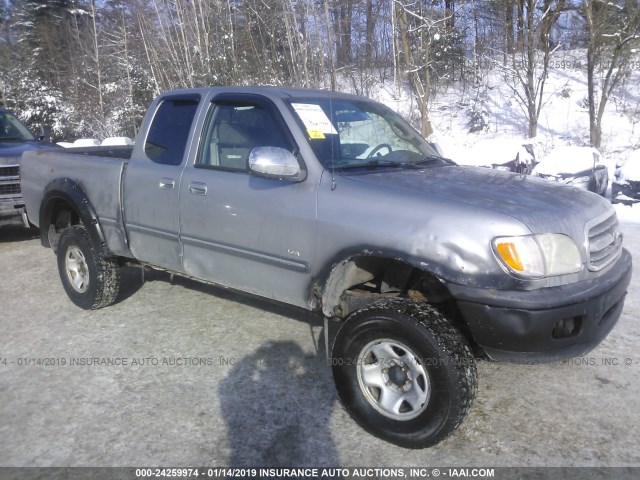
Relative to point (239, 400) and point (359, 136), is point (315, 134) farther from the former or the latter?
point (239, 400)

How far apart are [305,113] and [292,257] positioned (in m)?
0.98

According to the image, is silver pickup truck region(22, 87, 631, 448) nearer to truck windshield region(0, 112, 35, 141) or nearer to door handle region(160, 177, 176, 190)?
door handle region(160, 177, 176, 190)

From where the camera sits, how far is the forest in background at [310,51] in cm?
1319

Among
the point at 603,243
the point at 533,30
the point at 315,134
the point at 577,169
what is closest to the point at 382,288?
the point at 315,134

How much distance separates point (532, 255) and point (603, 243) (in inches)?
27.8

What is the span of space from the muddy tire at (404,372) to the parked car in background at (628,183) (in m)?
7.21

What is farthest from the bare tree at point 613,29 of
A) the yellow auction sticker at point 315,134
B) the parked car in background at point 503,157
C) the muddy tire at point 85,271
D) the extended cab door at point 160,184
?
the muddy tire at point 85,271

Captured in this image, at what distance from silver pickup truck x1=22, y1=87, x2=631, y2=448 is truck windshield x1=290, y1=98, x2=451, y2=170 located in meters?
0.01

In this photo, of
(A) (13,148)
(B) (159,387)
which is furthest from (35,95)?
(B) (159,387)

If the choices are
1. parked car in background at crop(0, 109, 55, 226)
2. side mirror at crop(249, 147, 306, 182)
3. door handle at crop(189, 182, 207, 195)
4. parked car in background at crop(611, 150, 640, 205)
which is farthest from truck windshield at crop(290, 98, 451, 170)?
parked car in background at crop(611, 150, 640, 205)

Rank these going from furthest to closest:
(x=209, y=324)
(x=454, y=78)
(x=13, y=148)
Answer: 1. (x=454, y=78)
2. (x=13, y=148)
3. (x=209, y=324)

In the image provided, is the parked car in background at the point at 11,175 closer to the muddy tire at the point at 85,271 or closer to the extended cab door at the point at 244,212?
the muddy tire at the point at 85,271

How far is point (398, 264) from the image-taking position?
10.8 feet

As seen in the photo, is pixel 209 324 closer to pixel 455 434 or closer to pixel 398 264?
pixel 398 264
